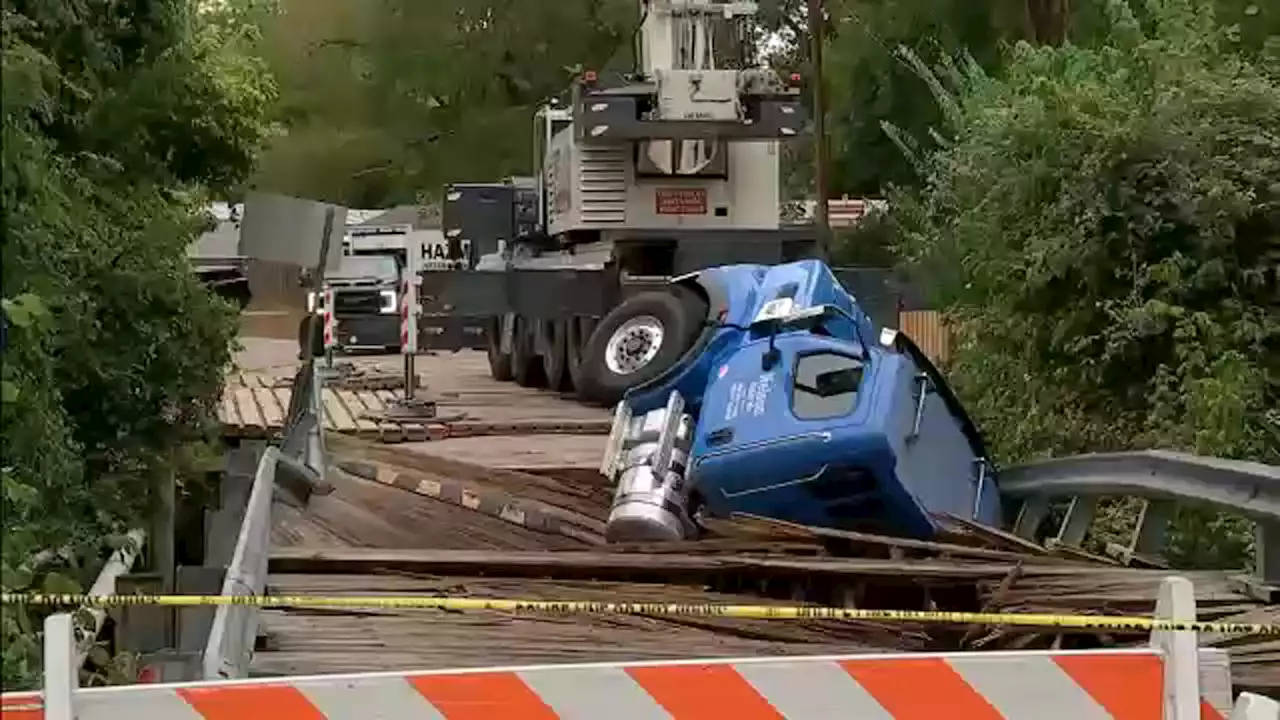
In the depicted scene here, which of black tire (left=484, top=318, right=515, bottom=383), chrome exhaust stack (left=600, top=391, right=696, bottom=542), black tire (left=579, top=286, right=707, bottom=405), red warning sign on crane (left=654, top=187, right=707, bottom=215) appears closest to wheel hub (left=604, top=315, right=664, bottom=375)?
black tire (left=579, top=286, right=707, bottom=405)

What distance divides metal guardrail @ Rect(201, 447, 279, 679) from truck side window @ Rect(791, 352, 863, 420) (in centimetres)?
245

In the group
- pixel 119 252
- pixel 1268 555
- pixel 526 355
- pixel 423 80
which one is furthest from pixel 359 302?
pixel 1268 555

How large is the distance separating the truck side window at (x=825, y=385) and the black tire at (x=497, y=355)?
10.4 m

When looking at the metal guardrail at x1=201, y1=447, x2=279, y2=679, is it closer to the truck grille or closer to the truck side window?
the truck side window

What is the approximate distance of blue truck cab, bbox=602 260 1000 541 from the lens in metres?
7.86

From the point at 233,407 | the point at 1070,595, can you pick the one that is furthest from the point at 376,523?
the point at 233,407

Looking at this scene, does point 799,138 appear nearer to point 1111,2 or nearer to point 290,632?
point 1111,2

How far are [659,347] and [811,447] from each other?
10.6 ft

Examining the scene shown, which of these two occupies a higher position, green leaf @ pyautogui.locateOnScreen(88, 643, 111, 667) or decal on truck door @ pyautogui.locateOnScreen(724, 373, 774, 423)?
decal on truck door @ pyautogui.locateOnScreen(724, 373, 774, 423)

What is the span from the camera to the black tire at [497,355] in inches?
735

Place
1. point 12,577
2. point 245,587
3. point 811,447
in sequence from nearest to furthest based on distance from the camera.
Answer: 1. point 12,577
2. point 245,587
3. point 811,447

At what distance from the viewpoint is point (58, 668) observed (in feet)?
11.4

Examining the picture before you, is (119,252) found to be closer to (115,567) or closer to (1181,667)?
(115,567)

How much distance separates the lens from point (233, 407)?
14414mm
